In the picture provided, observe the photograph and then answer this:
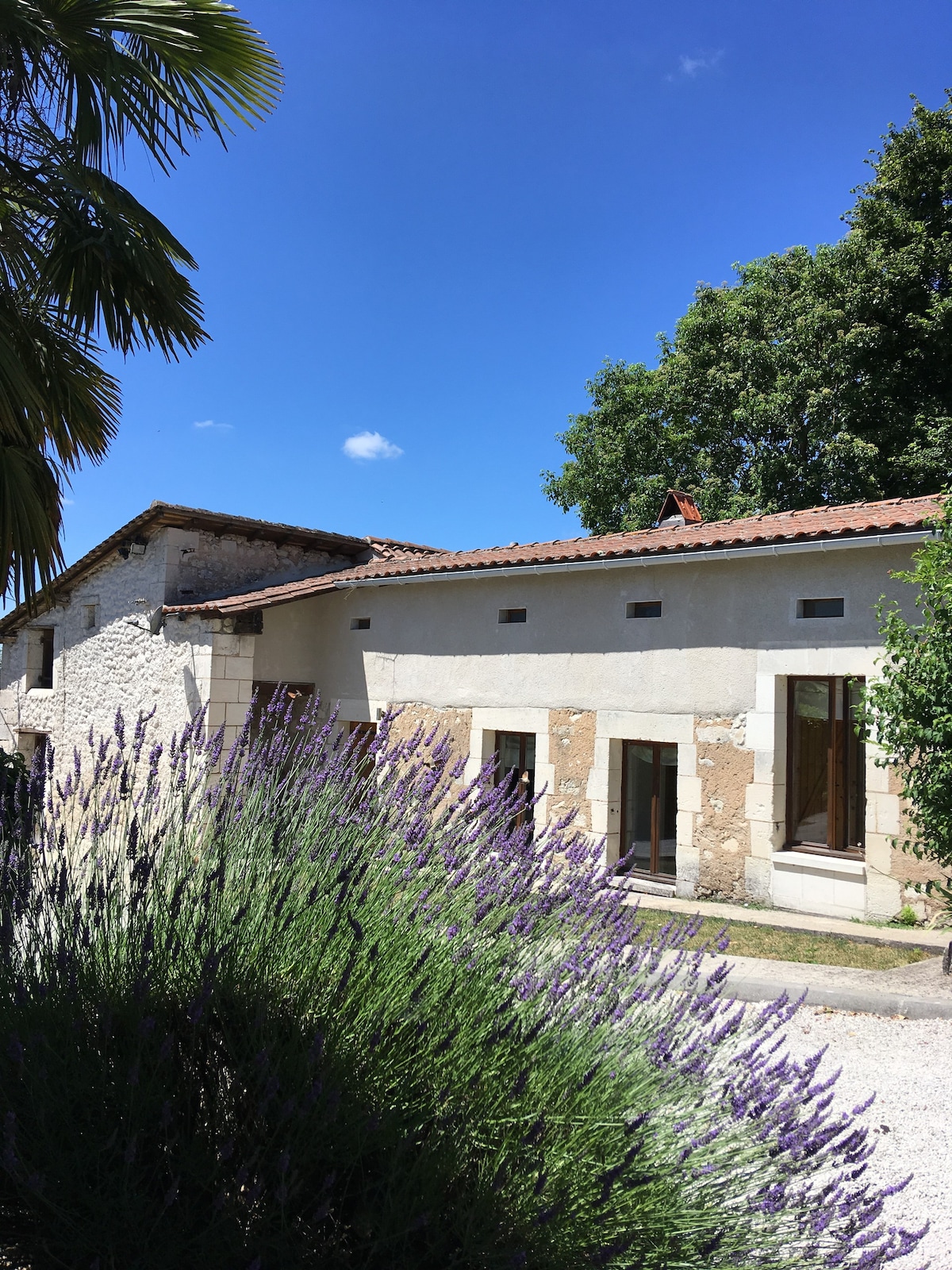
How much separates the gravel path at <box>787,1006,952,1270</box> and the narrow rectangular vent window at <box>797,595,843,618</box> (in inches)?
149

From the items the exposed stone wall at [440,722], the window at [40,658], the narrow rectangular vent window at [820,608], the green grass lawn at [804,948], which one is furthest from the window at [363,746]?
the window at [40,658]

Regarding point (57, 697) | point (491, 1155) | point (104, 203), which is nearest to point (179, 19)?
point (104, 203)

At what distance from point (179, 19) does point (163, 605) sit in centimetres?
786

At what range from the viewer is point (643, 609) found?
9.21 m

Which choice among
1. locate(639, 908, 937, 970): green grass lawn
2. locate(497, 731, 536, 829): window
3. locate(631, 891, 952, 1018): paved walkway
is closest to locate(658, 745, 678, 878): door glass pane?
locate(497, 731, 536, 829): window

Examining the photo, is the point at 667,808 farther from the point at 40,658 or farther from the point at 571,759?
the point at 40,658

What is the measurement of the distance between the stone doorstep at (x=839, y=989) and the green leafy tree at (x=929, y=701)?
70 cm

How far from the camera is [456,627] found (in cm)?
1083

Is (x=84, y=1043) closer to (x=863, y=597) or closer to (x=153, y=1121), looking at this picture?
(x=153, y=1121)

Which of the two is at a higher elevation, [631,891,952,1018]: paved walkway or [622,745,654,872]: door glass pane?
[622,745,654,872]: door glass pane

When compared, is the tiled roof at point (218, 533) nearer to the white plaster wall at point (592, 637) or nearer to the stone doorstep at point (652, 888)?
the white plaster wall at point (592, 637)

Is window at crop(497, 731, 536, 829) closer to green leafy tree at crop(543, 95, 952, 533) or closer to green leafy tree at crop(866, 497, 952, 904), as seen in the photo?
green leafy tree at crop(866, 497, 952, 904)

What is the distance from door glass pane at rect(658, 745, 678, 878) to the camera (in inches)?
359

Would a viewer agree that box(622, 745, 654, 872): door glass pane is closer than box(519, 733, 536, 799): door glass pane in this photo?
Yes
